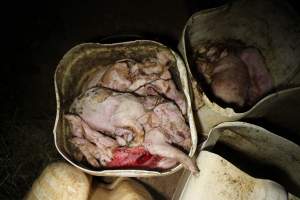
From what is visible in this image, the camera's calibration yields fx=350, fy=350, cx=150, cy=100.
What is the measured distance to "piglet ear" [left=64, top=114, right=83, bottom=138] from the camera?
2295 mm

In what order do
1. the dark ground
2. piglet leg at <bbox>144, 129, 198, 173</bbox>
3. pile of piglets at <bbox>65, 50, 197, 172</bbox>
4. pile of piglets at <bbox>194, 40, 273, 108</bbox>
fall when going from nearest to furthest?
1. piglet leg at <bbox>144, 129, 198, 173</bbox>
2. pile of piglets at <bbox>65, 50, 197, 172</bbox>
3. pile of piglets at <bbox>194, 40, 273, 108</bbox>
4. the dark ground

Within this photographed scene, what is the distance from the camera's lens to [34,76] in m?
3.26

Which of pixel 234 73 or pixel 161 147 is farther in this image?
pixel 234 73

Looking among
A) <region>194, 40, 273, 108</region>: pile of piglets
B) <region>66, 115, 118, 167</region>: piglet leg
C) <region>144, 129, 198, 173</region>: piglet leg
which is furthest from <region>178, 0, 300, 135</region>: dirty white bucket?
<region>66, 115, 118, 167</region>: piglet leg

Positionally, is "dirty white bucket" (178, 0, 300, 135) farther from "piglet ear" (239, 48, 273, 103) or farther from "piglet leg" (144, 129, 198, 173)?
"piglet leg" (144, 129, 198, 173)

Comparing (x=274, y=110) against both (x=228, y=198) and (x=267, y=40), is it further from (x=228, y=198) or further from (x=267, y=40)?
(x=228, y=198)

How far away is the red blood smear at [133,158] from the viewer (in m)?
2.26

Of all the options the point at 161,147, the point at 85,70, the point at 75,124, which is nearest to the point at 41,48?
the point at 85,70

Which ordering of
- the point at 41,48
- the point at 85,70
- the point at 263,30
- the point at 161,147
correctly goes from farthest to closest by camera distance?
1. the point at 41,48
2. the point at 263,30
3. the point at 85,70
4. the point at 161,147

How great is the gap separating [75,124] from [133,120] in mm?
401

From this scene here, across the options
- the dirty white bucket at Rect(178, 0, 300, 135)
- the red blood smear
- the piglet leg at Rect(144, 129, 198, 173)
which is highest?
the dirty white bucket at Rect(178, 0, 300, 135)

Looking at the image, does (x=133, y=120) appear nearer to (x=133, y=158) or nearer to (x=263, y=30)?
(x=133, y=158)

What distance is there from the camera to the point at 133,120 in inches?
87.4

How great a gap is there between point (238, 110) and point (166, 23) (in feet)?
4.55
